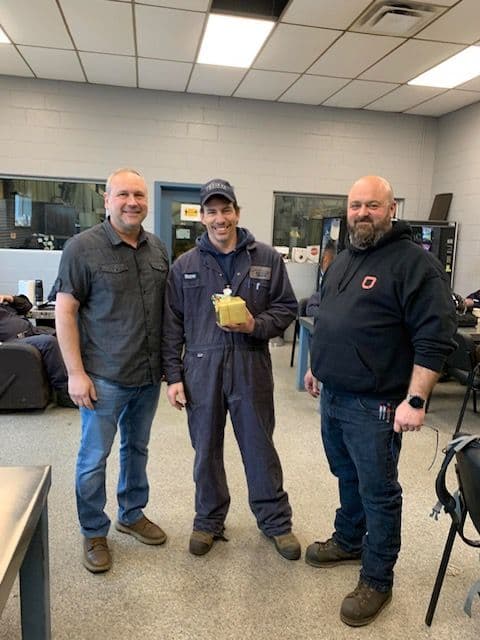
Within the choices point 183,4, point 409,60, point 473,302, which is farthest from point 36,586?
point 409,60

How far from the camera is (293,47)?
13.9 feet

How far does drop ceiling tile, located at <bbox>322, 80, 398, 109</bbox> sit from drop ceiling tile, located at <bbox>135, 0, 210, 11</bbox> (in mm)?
2135

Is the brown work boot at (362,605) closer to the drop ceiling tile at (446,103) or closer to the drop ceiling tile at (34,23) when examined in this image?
the drop ceiling tile at (34,23)

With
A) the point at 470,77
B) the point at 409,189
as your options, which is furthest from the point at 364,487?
the point at 409,189

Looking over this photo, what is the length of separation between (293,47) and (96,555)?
4199 mm

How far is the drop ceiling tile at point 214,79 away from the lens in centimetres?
486

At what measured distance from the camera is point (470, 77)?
4816 mm

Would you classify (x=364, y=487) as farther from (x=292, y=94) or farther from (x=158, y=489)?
(x=292, y=94)

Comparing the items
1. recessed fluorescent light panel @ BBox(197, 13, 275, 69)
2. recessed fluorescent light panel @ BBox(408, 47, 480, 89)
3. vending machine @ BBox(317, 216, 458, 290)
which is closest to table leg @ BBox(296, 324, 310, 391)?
vending machine @ BBox(317, 216, 458, 290)

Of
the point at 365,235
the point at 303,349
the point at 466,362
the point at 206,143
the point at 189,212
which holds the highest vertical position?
the point at 206,143

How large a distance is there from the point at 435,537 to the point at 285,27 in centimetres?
378

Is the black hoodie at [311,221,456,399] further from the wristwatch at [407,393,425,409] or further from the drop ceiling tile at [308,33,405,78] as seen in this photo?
the drop ceiling tile at [308,33,405,78]

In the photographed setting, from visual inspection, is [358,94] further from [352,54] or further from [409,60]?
[352,54]

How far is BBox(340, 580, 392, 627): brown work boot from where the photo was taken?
Result: 5.74 ft
